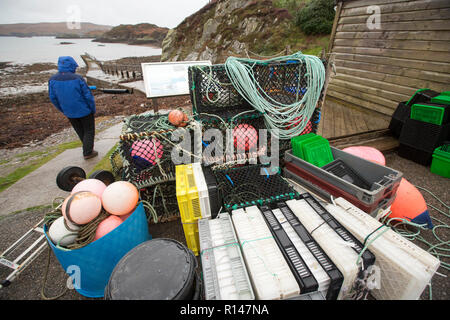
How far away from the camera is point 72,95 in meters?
4.08

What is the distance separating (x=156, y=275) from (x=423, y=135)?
4910 millimetres

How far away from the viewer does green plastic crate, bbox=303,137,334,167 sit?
275 centimetres

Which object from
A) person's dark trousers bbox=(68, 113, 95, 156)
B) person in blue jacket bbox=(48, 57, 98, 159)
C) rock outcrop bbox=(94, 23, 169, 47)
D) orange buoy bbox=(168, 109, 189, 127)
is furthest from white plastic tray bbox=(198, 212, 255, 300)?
rock outcrop bbox=(94, 23, 169, 47)

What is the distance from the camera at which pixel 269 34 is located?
779 inches

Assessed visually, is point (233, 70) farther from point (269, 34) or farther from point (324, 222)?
point (269, 34)

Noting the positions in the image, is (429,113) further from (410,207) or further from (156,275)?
(156,275)

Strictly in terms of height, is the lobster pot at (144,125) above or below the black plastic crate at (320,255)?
above

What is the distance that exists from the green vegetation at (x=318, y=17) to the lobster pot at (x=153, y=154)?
62.7 feet

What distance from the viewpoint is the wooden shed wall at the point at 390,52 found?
200 inches

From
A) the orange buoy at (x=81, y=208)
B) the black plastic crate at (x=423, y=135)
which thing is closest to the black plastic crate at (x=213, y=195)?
the orange buoy at (x=81, y=208)

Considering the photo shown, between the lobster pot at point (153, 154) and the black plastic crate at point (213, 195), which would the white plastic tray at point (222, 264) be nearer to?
the black plastic crate at point (213, 195)

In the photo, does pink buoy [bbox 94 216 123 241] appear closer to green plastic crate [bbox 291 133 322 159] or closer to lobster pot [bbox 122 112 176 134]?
lobster pot [bbox 122 112 176 134]
